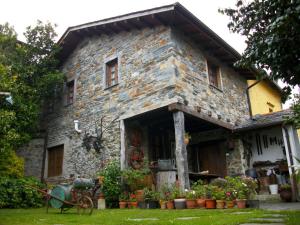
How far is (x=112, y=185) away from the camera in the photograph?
1026cm

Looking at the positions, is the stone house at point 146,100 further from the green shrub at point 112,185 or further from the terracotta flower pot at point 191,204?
the terracotta flower pot at point 191,204

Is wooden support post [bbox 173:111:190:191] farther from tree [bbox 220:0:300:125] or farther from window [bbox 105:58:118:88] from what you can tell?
tree [bbox 220:0:300:125]

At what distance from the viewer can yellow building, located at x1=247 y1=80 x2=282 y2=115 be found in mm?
15539

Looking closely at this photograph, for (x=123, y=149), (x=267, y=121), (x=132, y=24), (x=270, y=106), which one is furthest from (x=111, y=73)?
(x=270, y=106)

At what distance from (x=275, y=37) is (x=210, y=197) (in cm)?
483

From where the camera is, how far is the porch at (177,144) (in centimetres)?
980

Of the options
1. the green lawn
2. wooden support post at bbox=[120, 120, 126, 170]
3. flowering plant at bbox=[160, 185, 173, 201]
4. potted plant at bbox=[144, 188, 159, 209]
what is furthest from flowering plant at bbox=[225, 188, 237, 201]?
wooden support post at bbox=[120, 120, 126, 170]

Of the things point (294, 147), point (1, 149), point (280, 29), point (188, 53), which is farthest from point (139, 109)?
point (280, 29)

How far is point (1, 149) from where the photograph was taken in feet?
32.5

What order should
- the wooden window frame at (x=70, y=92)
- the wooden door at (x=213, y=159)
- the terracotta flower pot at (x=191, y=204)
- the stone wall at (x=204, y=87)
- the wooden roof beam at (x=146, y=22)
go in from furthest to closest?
the wooden window frame at (x=70, y=92) → the wooden door at (x=213, y=159) → the wooden roof beam at (x=146, y=22) → the stone wall at (x=204, y=87) → the terracotta flower pot at (x=191, y=204)

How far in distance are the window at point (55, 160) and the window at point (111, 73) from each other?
336cm

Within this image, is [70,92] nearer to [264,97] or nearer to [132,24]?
[132,24]

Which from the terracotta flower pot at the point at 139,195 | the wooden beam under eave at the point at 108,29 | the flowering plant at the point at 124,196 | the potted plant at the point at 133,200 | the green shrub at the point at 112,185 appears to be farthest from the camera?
the wooden beam under eave at the point at 108,29

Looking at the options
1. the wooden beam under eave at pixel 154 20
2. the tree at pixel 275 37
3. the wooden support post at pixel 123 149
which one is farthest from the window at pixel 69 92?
the tree at pixel 275 37
